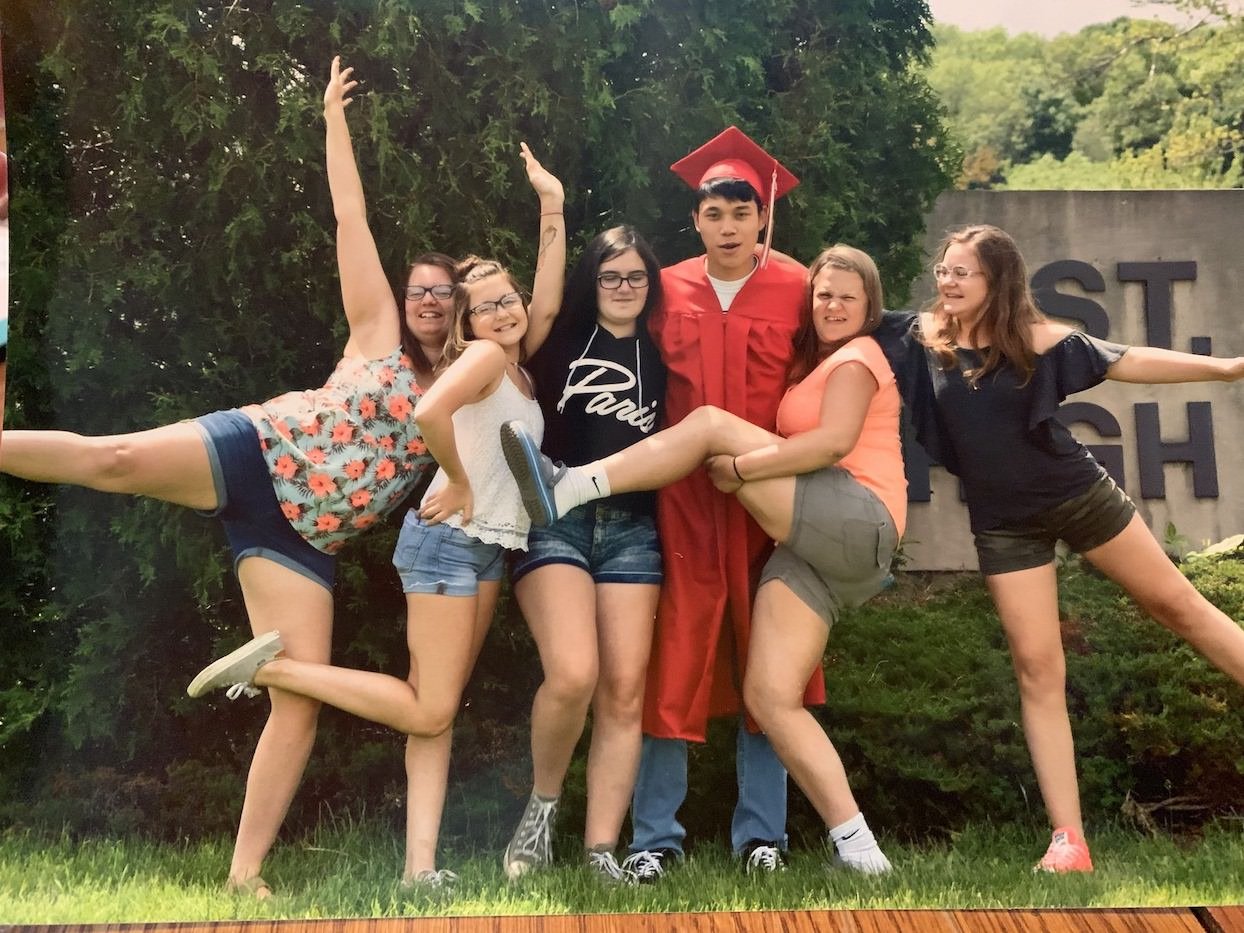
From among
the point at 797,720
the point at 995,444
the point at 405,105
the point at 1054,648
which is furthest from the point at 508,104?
the point at 1054,648

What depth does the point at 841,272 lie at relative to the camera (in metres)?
3.09

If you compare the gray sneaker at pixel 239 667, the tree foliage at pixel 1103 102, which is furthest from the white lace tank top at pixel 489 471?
the tree foliage at pixel 1103 102

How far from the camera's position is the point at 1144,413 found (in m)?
3.15

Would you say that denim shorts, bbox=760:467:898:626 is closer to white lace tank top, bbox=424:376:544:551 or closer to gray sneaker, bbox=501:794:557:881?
white lace tank top, bbox=424:376:544:551

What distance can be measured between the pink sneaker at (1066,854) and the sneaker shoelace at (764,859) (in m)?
0.60

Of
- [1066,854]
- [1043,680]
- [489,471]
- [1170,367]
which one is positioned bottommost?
[1066,854]

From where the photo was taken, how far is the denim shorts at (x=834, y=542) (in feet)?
9.93

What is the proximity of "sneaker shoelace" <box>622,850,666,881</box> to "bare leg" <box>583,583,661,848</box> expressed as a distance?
0.06 m

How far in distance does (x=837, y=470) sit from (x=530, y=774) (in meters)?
1.05

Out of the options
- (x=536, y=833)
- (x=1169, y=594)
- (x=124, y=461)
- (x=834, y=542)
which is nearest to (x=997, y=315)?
(x=834, y=542)

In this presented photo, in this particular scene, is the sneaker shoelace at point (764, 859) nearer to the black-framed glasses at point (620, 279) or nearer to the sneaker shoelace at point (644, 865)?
the sneaker shoelace at point (644, 865)

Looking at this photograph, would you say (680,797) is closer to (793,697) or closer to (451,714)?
(793,697)

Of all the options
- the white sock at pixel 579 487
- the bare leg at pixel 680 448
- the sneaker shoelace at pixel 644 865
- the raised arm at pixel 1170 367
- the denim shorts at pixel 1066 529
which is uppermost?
the raised arm at pixel 1170 367

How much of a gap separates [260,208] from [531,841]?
164 centimetres
